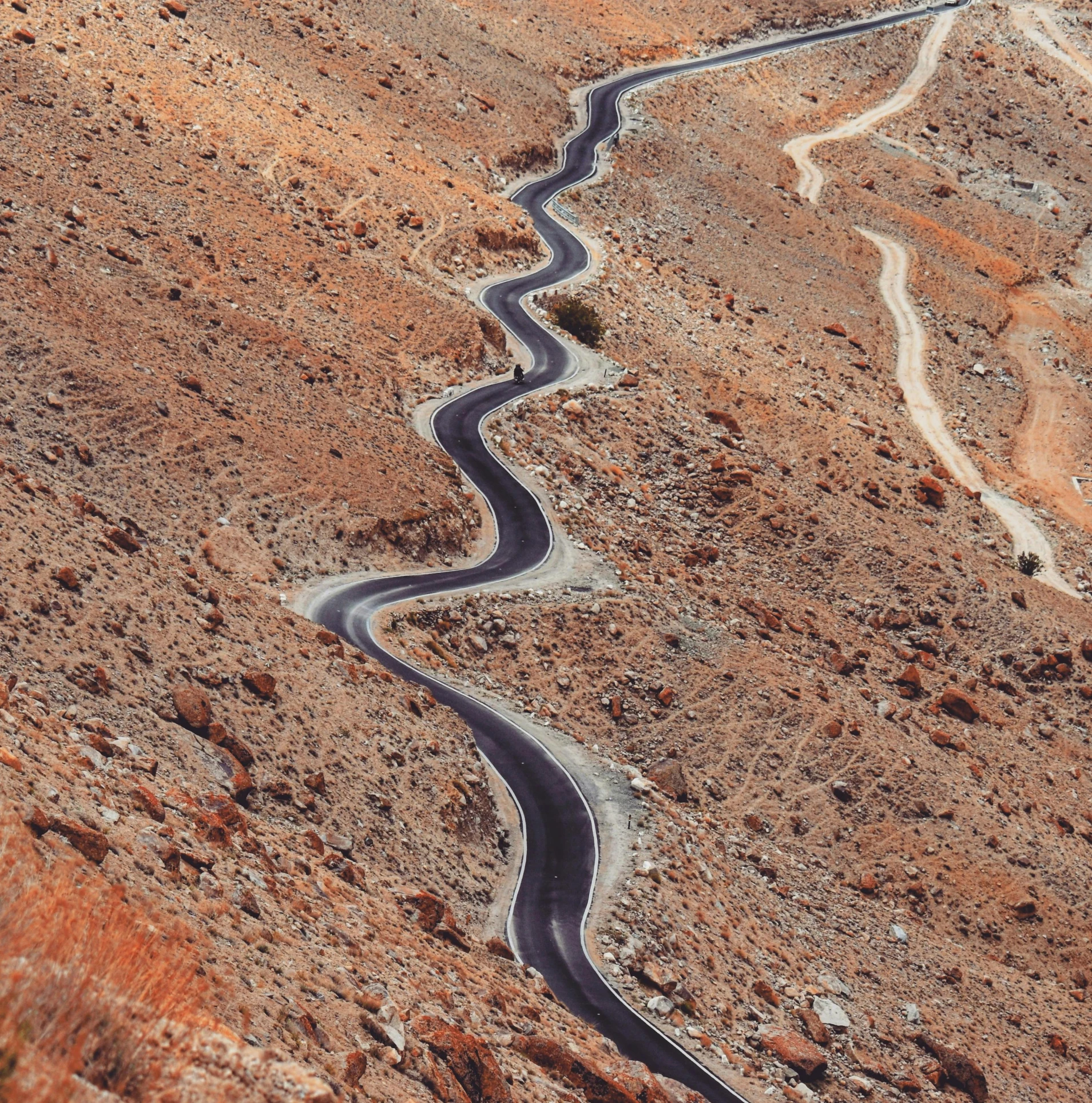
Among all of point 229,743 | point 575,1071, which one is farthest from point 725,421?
point 575,1071

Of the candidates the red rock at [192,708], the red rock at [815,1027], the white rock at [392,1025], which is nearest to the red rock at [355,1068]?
the white rock at [392,1025]

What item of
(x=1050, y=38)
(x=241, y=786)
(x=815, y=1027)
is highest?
(x=1050, y=38)

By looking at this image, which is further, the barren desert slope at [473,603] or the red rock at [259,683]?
the red rock at [259,683]

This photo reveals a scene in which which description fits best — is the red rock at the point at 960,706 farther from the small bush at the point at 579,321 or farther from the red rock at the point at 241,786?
the red rock at the point at 241,786

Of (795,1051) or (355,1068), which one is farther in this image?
(795,1051)

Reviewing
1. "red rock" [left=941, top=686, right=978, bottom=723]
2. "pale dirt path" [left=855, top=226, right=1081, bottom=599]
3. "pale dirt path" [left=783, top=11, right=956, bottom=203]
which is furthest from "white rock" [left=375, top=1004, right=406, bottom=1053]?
"pale dirt path" [left=783, top=11, right=956, bottom=203]

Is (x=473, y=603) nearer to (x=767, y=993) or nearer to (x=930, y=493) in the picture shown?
(x=767, y=993)
